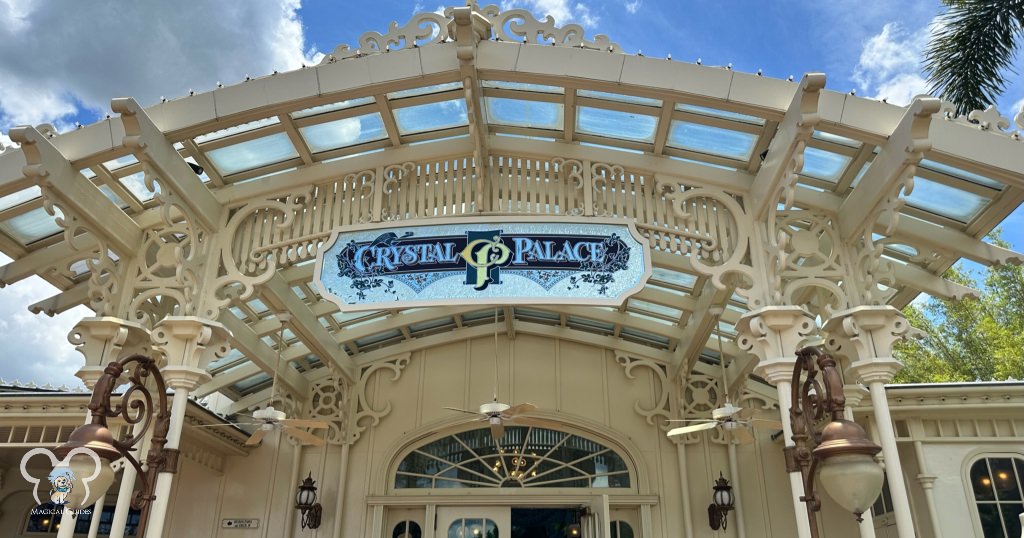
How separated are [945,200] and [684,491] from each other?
553 cm

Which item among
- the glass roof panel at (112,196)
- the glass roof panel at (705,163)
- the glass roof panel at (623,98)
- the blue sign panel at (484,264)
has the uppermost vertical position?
the glass roof panel at (623,98)

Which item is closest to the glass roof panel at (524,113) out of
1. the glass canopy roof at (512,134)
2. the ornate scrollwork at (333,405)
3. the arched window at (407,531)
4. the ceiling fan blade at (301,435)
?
the glass canopy roof at (512,134)

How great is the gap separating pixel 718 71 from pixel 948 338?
17318 millimetres

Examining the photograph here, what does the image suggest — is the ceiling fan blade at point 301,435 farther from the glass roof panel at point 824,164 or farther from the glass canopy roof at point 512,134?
the glass roof panel at point 824,164

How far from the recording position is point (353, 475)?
400 inches

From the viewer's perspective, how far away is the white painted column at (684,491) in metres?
9.38

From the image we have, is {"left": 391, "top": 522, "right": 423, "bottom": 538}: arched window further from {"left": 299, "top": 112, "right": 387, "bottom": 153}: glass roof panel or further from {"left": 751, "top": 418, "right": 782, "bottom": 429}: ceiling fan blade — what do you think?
{"left": 299, "top": 112, "right": 387, "bottom": 153}: glass roof panel

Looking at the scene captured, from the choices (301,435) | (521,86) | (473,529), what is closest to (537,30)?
(521,86)

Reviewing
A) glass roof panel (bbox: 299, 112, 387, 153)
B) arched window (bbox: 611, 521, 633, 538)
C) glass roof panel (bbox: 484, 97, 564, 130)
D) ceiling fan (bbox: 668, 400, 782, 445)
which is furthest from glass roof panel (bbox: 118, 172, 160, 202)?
arched window (bbox: 611, 521, 633, 538)

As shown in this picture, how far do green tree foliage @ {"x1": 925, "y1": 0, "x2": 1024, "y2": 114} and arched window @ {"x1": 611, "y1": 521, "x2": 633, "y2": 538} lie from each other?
7383 millimetres

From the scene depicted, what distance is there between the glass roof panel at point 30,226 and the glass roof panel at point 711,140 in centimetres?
530

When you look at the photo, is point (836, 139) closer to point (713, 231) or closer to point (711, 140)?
point (711, 140)

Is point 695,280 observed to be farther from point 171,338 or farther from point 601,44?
point 171,338

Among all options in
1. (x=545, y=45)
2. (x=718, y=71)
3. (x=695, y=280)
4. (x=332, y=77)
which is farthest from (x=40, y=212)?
(x=695, y=280)
